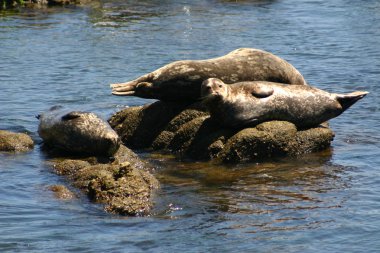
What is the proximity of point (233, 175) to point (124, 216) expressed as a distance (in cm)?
211

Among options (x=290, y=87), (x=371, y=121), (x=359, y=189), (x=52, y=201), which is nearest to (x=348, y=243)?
(x=359, y=189)

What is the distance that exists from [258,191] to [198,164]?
139 cm

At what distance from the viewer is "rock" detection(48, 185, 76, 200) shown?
9755 mm

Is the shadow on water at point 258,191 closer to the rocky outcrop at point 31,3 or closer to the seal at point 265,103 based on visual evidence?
the seal at point 265,103

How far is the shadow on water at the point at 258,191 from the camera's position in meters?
9.15

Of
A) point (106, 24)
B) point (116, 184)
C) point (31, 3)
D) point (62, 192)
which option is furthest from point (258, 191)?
point (31, 3)

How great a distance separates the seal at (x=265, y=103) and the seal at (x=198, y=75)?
0.34 m

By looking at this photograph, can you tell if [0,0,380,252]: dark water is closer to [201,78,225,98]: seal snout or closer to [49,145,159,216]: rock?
[49,145,159,216]: rock

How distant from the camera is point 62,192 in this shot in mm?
9898

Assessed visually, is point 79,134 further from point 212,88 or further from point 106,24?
A: point 106,24

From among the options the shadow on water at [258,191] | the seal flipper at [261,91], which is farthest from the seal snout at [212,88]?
the shadow on water at [258,191]

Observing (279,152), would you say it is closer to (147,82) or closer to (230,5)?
(147,82)

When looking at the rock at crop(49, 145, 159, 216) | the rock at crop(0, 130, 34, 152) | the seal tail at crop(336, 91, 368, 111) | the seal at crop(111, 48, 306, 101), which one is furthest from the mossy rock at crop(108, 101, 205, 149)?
the seal tail at crop(336, 91, 368, 111)

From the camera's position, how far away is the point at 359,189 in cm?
1021
